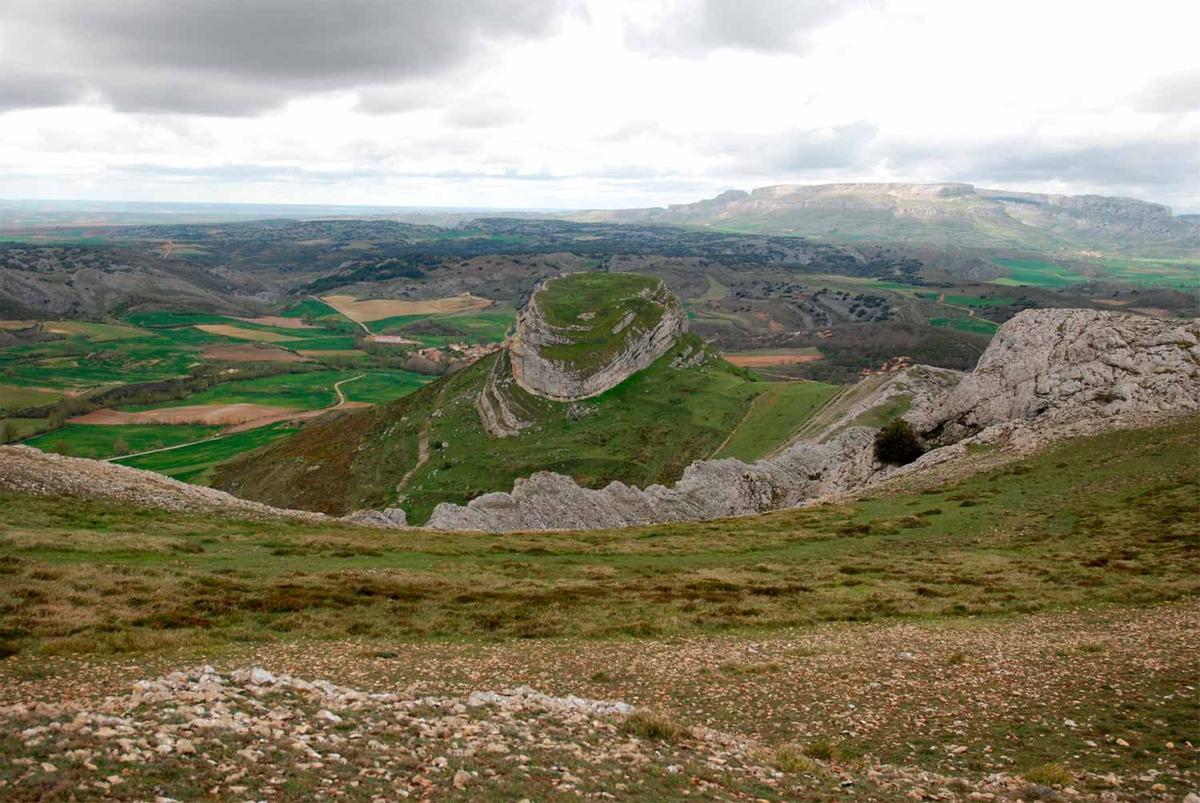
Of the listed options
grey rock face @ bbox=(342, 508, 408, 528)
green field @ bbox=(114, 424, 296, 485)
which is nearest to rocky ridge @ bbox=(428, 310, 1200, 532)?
grey rock face @ bbox=(342, 508, 408, 528)

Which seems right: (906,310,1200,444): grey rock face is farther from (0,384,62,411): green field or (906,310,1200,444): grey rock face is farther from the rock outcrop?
(0,384,62,411): green field

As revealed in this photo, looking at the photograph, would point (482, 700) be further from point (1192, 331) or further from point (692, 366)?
point (692, 366)

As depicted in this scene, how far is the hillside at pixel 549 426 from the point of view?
126 m

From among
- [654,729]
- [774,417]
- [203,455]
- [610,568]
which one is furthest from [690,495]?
[203,455]

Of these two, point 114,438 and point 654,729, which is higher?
point 654,729

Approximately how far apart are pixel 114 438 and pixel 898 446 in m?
171

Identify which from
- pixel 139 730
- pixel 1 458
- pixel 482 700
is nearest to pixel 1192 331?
pixel 482 700

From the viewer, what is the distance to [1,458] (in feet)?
159

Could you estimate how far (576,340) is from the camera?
534 ft

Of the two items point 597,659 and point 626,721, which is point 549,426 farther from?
point 626,721

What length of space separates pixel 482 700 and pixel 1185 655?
24636 millimetres

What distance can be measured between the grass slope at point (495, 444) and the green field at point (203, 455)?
7.33 meters

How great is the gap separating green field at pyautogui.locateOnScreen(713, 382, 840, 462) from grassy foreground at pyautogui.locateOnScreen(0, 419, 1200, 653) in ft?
Result: 188

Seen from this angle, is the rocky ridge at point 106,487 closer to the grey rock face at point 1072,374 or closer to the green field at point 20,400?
the grey rock face at point 1072,374
